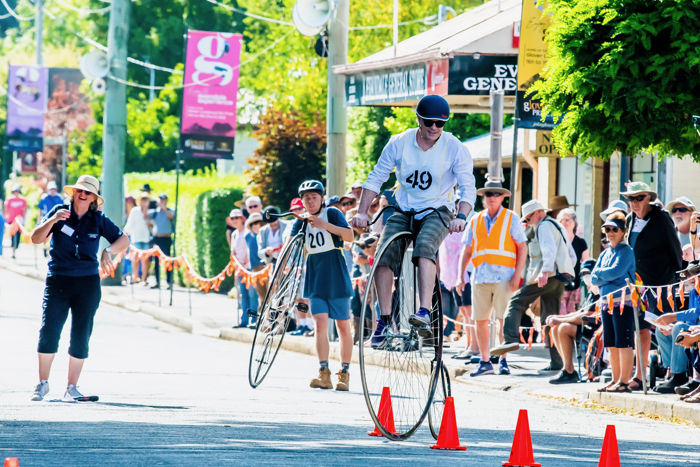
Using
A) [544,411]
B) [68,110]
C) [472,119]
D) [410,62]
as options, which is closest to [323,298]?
[544,411]

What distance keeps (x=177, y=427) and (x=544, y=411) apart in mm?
3875

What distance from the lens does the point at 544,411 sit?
1294cm

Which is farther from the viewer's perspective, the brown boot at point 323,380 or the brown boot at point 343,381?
the brown boot at point 323,380

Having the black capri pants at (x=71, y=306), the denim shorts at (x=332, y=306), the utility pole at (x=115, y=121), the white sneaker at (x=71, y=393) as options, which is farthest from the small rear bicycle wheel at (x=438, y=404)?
A: the utility pole at (x=115, y=121)

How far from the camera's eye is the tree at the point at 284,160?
3042 centimetres

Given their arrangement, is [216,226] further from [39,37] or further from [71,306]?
[39,37]

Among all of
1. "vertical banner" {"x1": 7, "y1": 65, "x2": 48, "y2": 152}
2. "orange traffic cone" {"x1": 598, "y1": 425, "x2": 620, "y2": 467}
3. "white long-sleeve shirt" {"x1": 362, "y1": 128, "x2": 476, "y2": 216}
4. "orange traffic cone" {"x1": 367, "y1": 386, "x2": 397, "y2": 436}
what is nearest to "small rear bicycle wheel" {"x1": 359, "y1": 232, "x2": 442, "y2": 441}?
"orange traffic cone" {"x1": 367, "y1": 386, "x2": 397, "y2": 436}

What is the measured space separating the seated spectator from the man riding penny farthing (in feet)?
11.8

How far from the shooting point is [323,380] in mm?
14250

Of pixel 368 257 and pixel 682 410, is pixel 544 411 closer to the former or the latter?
pixel 682 410

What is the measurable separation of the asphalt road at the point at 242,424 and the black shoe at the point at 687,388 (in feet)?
2.27

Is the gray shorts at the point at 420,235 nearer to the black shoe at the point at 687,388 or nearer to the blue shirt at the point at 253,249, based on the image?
the black shoe at the point at 687,388

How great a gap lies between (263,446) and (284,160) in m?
21.2

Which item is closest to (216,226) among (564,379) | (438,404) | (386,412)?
(564,379)
